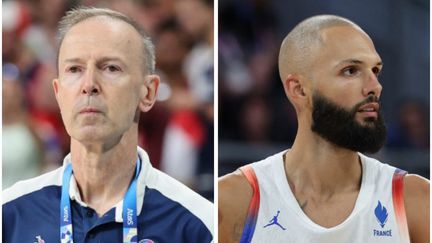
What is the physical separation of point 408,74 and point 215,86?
78 centimetres

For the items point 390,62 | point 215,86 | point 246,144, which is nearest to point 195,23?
point 215,86

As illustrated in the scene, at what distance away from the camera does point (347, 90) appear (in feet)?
11.0

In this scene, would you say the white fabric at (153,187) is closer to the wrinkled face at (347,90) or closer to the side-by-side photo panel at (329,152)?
the side-by-side photo panel at (329,152)

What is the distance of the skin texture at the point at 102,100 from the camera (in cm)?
330

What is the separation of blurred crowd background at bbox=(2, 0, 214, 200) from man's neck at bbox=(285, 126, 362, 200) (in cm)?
34

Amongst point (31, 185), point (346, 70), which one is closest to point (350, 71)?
point (346, 70)

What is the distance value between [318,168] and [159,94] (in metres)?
0.66

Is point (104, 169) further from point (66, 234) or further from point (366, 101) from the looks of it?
point (366, 101)

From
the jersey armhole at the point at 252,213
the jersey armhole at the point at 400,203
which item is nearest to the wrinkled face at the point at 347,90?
the jersey armhole at the point at 400,203

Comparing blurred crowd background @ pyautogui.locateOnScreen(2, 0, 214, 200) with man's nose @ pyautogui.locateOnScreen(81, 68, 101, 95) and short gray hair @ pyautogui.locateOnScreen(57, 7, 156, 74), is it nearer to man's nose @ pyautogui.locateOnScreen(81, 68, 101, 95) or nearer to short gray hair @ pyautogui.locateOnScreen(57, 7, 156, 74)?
short gray hair @ pyautogui.locateOnScreen(57, 7, 156, 74)

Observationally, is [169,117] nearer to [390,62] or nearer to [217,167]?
[217,167]

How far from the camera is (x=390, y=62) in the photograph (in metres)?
3.54

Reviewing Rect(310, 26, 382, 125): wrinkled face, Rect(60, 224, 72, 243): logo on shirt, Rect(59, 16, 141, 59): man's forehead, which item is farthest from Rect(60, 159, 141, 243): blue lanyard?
Rect(310, 26, 382, 125): wrinkled face

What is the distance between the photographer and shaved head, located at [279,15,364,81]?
336 cm
